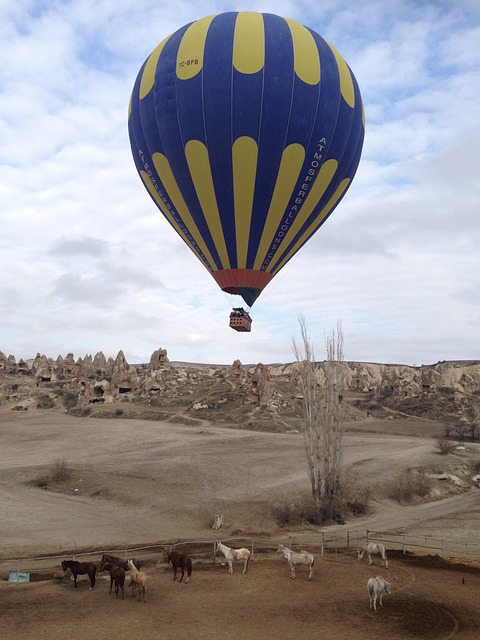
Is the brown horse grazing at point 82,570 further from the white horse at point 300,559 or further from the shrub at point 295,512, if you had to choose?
the shrub at point 295,512

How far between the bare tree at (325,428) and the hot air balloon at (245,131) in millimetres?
7311

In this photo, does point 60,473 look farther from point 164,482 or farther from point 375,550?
point 375,550

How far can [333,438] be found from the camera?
26500 mm

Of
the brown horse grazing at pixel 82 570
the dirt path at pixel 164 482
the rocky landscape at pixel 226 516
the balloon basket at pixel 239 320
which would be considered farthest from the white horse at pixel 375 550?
the balloon basket at pixel 239 320

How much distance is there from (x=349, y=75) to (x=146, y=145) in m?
10.00

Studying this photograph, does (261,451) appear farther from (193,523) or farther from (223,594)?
(223,594)

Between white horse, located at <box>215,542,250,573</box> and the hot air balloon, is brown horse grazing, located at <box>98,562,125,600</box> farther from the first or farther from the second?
the hot air balloon

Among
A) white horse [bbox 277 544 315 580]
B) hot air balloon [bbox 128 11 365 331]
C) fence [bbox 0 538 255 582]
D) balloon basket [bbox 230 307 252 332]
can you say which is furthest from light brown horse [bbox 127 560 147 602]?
hot air balloon [bbox 128 11 365 331]

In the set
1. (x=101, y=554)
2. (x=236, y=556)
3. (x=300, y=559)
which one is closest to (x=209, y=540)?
(x=101, y=554)

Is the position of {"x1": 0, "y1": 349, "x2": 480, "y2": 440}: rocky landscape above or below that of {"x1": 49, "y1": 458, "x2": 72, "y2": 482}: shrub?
above

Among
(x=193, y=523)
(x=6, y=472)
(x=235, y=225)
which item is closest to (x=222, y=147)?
(x=235, y=225)

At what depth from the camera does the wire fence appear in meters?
17.0

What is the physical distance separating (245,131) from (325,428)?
15353 millimetres

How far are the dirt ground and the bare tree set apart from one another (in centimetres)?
223
